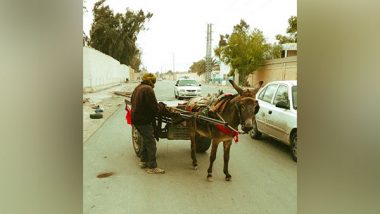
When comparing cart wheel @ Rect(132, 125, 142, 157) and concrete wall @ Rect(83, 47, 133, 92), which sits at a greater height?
concrete wall @ Rect(83, 47, 133, 92)

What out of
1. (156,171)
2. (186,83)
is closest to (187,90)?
(186,83)

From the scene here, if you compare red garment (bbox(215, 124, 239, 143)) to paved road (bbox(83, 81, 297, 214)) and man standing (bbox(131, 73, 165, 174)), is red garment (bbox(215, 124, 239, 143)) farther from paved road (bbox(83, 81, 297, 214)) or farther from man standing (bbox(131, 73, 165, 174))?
man standing (bbox(131, 73, 165, 174))

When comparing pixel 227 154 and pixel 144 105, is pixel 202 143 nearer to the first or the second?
pixel 227 154

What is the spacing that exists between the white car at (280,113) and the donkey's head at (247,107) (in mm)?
2114

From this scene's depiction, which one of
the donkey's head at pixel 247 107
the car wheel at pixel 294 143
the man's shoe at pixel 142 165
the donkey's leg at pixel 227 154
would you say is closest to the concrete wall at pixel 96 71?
the man's shoe at pixel 142 165

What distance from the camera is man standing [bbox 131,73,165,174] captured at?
6461 mm

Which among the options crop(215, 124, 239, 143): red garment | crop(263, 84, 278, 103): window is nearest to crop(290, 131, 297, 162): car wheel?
crop(263, 84, 278, 103): window

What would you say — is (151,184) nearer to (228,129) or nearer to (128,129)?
(228,129)

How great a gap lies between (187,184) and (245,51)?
26.7 metres

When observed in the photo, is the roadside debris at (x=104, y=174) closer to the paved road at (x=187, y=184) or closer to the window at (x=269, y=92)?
the paved road at (x=187, y=184)

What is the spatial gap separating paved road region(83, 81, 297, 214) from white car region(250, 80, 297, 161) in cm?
48

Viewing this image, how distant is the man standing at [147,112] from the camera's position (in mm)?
6461
